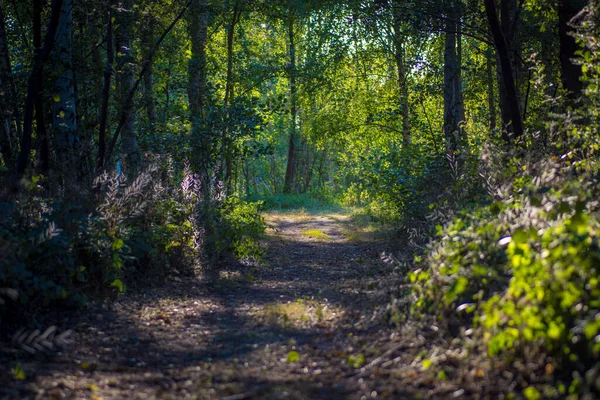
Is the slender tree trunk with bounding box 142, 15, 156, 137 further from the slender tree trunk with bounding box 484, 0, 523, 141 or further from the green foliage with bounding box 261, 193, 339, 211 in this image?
the green foliage with bounding box 261, 193, 339, 211

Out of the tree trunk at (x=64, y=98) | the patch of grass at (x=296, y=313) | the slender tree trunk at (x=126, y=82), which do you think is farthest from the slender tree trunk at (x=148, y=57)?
the patch of grass at (x=296, y=313)

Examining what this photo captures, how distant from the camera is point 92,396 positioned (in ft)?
14.0

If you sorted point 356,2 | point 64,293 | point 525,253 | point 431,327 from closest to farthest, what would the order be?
point 525,253, point 431,327, point 64,293, point 356,2

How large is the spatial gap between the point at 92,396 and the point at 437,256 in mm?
3041

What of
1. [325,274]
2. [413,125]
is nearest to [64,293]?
[325,274]

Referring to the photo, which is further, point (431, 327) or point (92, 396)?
point (431, 327)

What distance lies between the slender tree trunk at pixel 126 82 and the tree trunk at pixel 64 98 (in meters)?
0.81

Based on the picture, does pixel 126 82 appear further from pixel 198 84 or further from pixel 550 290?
pixel 550 290

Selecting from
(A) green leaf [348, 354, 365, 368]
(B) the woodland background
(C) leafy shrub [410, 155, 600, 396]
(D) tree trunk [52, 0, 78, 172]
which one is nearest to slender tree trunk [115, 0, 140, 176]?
(B) the woodland background

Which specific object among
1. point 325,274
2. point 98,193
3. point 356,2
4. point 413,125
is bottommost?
point 325,274

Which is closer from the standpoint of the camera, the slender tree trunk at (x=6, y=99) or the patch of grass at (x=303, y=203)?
the slender tree trunk at (x=6, y=99)

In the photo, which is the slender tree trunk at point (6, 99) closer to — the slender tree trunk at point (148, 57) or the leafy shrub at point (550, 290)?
the slender tree trunk at point (148, 57)

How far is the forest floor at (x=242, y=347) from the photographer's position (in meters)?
4.29

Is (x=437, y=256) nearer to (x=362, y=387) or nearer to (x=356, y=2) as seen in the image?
(x=362, y=387)
